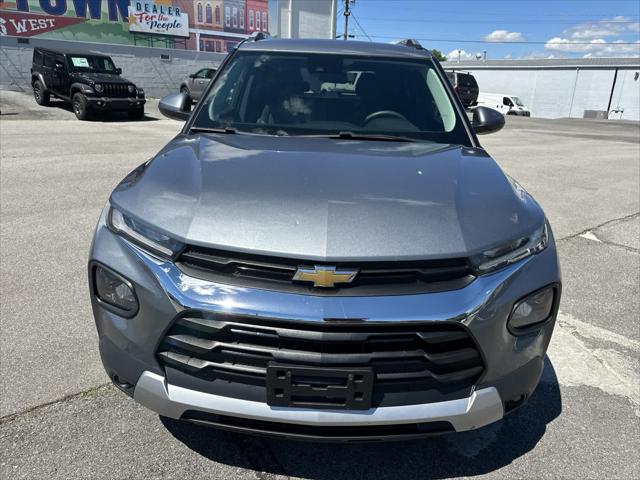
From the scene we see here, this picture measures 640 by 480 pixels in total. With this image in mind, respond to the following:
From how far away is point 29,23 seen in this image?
85.4ft

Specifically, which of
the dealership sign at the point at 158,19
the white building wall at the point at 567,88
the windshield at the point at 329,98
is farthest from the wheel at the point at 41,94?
the white building wall at the point at 567,88

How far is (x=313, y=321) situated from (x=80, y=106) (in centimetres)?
1561

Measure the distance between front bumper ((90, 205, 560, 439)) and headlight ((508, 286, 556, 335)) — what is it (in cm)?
3

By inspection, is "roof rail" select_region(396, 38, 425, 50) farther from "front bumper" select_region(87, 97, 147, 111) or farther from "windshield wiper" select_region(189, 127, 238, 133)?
"front bumper" select_region(87, 97, 147, 111)

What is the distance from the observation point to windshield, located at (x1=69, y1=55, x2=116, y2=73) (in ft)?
49.9

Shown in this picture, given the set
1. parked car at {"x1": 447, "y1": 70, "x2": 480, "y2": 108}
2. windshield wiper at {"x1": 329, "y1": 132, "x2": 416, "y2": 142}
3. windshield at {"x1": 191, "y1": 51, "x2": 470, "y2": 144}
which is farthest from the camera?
parked car at {"x1": 447, "y1": 70, "x2": 480, "y2": 108}

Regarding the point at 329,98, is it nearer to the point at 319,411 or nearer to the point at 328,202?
the point at 328,202

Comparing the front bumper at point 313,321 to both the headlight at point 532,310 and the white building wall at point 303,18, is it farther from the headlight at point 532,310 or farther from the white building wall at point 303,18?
the white building wall at point 303,18

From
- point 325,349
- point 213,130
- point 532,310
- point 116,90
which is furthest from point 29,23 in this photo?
point 532,310

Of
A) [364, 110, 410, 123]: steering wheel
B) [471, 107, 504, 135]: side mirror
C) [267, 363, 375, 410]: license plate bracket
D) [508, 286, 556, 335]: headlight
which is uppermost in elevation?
[364, 110, 410, 123]: steering wheel

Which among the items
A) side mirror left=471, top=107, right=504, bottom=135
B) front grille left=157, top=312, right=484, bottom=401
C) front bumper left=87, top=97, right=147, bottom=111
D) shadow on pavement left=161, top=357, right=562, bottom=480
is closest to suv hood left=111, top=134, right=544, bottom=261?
front grille left=157, top=312, right=484, bottom=401

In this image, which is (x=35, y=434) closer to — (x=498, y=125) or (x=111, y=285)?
(x=111, y=285)

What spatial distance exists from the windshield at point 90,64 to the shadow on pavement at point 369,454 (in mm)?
15840

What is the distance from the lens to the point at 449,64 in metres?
52.8
